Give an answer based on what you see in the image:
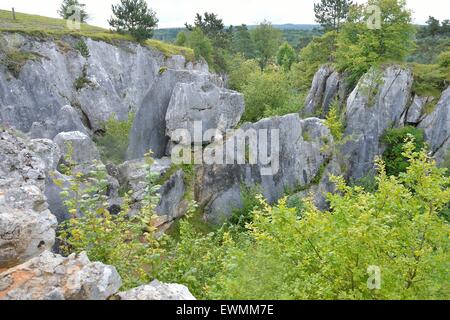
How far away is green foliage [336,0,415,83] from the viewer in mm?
28516

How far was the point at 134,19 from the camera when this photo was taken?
40125 mm

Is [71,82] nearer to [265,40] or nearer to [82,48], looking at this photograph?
[82,48]

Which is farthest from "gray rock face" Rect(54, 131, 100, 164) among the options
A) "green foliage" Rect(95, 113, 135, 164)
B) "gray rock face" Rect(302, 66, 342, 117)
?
"gray rock face" Rect(302, 66, 342, 117)

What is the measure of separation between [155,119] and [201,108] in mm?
2464

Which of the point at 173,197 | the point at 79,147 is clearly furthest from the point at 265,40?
the point at 79,147

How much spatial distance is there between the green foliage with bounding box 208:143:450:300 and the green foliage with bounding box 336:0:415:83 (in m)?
24.2

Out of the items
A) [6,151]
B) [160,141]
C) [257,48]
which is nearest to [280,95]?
[160,141]

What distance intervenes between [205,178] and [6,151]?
11.3 m

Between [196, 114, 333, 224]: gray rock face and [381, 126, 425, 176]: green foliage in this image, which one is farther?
[381, 126, 425, 176]: green foliage

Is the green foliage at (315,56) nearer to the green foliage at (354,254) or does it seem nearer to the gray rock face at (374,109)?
the gray rock face at (374,109)

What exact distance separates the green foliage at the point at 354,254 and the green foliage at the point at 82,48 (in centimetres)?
3177

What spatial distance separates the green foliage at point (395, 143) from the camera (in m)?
26.9

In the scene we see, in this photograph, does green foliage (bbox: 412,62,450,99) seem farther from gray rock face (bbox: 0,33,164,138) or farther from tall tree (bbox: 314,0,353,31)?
gray rock face (bbox: 0,33,164,138)

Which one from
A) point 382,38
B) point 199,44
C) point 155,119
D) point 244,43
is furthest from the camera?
point 244,43
